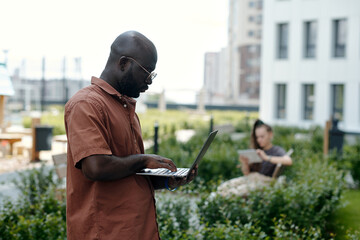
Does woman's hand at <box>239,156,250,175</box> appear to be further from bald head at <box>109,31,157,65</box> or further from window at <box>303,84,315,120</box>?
window at <box>303,84,315,120</box>

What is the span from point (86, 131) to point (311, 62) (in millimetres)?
28229

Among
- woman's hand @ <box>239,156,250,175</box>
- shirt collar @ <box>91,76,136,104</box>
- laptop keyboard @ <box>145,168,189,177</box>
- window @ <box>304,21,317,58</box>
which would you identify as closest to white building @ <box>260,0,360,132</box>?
window @ <box>304,21,317,58</box>

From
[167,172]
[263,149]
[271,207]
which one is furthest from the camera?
[263,149]

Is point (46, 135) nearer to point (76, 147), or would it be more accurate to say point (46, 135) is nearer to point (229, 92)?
point (76, 147)

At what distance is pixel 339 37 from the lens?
28.7m

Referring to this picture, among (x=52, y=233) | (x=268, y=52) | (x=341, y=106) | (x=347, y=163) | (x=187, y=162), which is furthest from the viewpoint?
(x=268, y=52)

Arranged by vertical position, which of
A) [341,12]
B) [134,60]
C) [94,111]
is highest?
[341,12]

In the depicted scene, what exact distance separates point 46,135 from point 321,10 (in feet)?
66.4

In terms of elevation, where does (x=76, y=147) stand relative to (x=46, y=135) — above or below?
above

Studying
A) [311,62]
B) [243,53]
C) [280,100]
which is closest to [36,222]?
[311,62]

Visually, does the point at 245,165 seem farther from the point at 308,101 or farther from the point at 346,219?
the point at 308,101

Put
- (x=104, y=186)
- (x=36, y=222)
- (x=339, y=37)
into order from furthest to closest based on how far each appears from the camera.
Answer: (x=339, y=37) < (x=36, y=222) < (x=104, y=186)

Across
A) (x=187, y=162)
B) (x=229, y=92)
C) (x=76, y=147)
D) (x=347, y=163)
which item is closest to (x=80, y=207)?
(x=76, y=147)

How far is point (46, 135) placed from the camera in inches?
554
